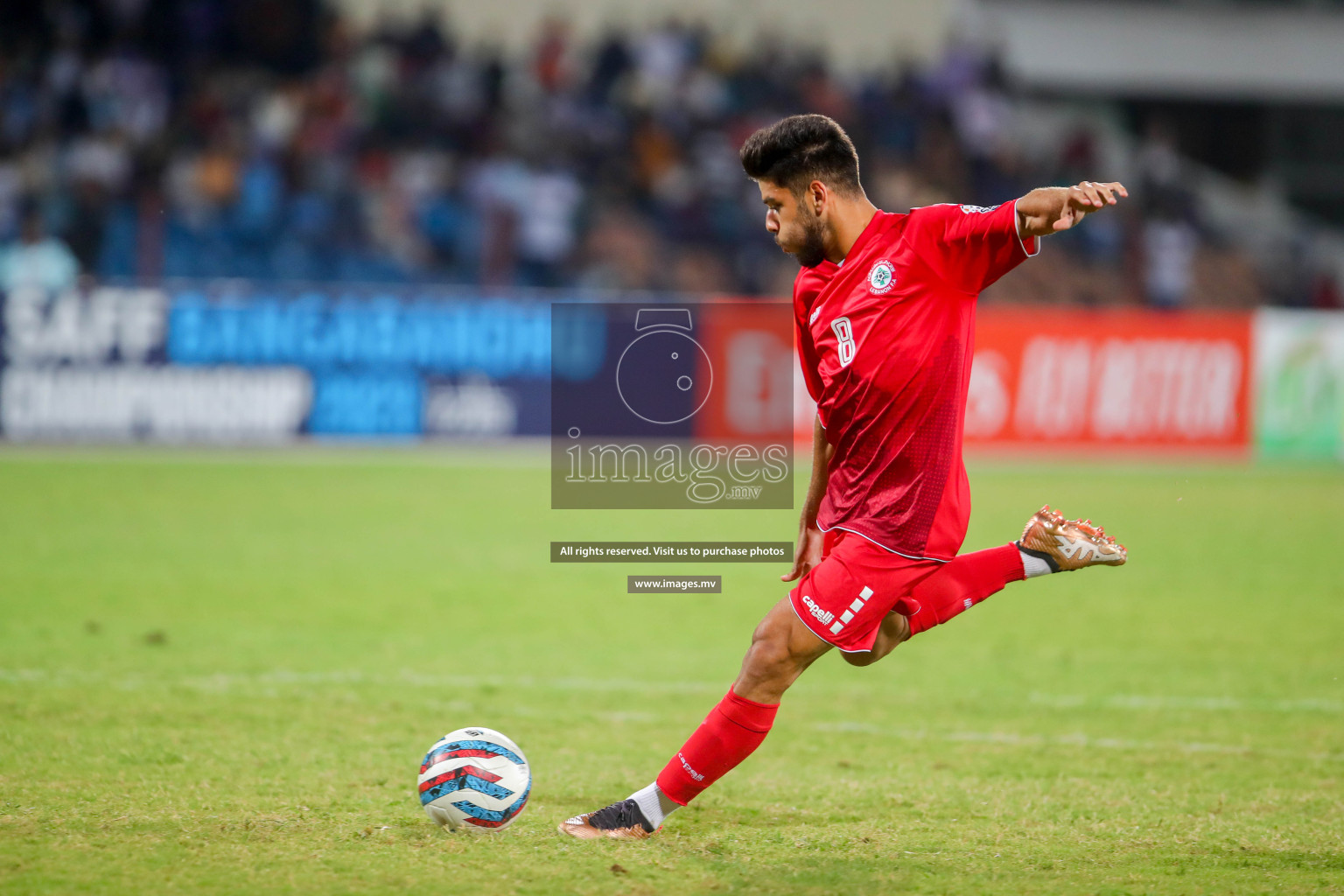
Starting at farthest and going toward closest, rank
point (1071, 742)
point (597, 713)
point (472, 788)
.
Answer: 1. point (597, 713)
2. point (1071, 742)
3. point (472, 788)

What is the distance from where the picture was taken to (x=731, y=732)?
419cm

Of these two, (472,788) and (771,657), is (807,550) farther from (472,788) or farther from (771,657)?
(472,788)

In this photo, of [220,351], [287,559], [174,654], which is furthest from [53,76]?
[174,654]

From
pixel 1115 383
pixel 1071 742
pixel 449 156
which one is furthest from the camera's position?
pixel 449 156

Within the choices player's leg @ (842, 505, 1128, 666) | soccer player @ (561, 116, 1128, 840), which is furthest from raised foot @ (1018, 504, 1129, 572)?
soccer player @ (561, 116, 1128, 840)

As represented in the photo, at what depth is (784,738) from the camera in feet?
18.9

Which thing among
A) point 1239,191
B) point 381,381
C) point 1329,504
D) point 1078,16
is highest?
point 1078,16

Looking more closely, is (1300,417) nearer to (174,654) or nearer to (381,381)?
(381,381)

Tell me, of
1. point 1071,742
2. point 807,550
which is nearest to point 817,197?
point 807,550

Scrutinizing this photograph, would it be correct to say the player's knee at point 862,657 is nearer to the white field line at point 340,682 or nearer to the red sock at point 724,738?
the red sock at point 724,738

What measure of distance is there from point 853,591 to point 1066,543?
92 centimetres

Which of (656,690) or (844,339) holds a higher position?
(844,339)

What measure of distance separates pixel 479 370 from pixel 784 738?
426 inches

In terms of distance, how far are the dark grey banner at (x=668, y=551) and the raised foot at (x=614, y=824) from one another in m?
6.02
